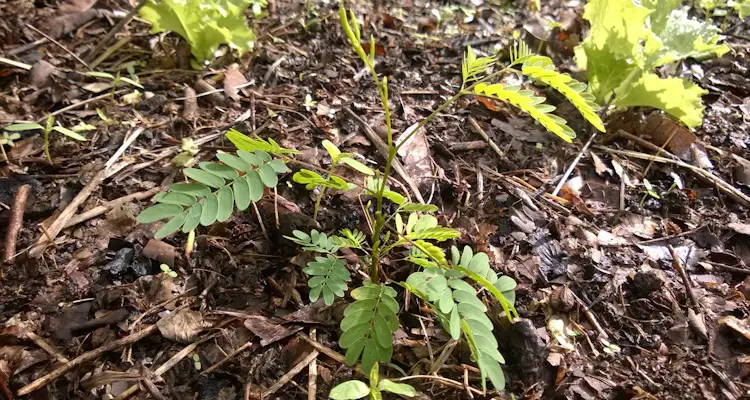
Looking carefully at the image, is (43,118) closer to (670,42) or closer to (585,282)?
(585,282)

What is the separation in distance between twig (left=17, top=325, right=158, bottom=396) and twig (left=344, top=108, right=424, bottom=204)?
0.99 metres

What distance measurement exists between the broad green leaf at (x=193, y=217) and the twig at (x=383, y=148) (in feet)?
3.04

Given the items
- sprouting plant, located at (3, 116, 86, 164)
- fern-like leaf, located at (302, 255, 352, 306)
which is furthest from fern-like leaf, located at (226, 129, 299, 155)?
sprouting plant, located at (3, 116, 86, 164)

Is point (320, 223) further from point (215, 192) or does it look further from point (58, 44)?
point (58, 44)

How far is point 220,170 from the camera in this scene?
3.90 ft

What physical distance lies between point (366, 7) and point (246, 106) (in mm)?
1092

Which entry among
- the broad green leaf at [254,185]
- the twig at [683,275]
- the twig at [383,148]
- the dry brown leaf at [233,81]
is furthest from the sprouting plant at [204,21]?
the twig at [683,275]

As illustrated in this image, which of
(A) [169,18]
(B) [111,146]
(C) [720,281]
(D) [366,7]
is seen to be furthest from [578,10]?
(B) [111,146]

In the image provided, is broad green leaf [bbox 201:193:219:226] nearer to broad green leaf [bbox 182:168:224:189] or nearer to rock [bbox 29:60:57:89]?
broad green leaf [bbox 182:168:224:189]

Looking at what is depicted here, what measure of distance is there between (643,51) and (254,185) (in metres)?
1.83

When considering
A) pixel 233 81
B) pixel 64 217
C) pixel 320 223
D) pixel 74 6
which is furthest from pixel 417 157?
pixel 74 6

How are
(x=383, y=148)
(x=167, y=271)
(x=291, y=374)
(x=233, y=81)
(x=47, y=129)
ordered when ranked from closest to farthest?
(x=291, y=374)
(x=167, y=271)
(x=47, y=129)
(x=383, y=148)
(x=233, y=81)

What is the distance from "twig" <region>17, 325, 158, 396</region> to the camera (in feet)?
4.36

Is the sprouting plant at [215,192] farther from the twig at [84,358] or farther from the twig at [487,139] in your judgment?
the twig at [487,139]
